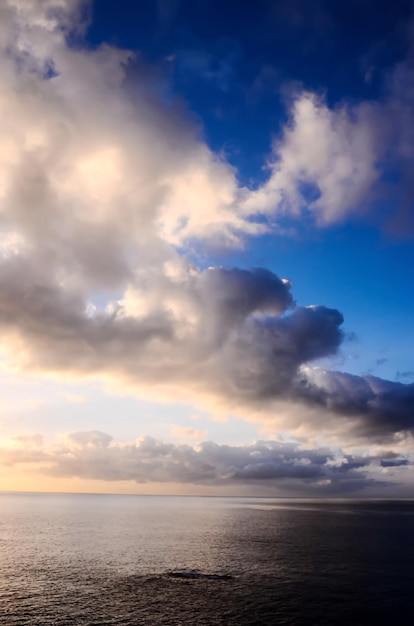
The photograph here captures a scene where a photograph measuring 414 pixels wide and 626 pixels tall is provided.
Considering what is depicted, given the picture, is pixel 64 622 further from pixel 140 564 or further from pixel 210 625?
pixel 140 564

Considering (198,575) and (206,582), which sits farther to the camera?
(198,575)

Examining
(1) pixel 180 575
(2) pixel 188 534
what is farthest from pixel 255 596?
(2) pixel 188 534

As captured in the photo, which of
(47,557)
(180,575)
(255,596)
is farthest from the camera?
(47,557)

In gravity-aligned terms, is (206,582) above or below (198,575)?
above

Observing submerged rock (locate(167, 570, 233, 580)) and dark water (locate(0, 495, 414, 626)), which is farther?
submerged rock (locate(167, 570, 233, 580))

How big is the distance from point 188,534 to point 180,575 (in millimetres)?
89509

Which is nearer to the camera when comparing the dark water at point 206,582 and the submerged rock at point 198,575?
the dark water at point 206,582

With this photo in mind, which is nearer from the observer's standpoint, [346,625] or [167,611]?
[346,625]

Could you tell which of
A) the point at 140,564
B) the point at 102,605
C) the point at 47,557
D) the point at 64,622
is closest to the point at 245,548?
the point at 140,564

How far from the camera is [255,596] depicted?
72688mm

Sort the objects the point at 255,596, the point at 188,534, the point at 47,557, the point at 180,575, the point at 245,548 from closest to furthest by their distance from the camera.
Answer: the point at 255,596 < the point at 180,575 < the point at 47,557 < the point at 245,548 < the point at 188,534

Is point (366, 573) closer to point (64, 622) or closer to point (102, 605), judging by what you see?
point (102, 605)

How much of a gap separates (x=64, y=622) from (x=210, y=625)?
1915 centimetres

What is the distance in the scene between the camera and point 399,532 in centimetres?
17288
